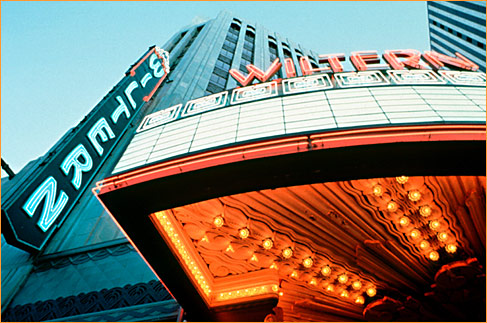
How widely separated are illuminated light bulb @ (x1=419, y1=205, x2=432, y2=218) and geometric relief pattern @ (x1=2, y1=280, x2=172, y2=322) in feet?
20.1

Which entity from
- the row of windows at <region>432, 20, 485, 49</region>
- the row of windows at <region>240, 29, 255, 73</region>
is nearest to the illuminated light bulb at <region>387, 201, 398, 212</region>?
the row of windows at <region>240, 29, 255, 73</region>

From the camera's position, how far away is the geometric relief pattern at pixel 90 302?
866 cm

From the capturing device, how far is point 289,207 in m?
6.24

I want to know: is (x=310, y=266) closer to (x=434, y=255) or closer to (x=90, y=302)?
(x=434, y=255)

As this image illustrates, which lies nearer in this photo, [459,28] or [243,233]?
[243,233]

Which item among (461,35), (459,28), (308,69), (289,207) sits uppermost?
(308,69)

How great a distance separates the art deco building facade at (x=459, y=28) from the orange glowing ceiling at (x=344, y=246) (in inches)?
Result: 1655

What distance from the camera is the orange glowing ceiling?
19.9 feet

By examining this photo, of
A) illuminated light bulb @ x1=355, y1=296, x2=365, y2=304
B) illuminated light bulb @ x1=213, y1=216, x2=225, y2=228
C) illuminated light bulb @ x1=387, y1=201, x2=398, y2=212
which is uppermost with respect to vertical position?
illuminated light bulb @ x1=213, y1=216, x2=225, y2=228

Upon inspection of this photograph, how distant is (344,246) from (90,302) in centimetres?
657

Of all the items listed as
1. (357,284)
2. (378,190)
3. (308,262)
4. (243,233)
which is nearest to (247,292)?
(308,262)

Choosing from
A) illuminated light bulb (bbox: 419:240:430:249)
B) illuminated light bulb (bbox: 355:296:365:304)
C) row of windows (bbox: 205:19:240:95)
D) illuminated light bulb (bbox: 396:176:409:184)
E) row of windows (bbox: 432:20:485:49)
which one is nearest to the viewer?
illuminated light bulb (bbox: 396:176:409:184)

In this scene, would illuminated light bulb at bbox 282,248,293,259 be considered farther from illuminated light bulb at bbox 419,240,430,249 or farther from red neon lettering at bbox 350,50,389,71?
red neon lettering at bbox 350,50,389,71

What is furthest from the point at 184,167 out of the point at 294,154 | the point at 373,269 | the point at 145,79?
the point at 145,79
